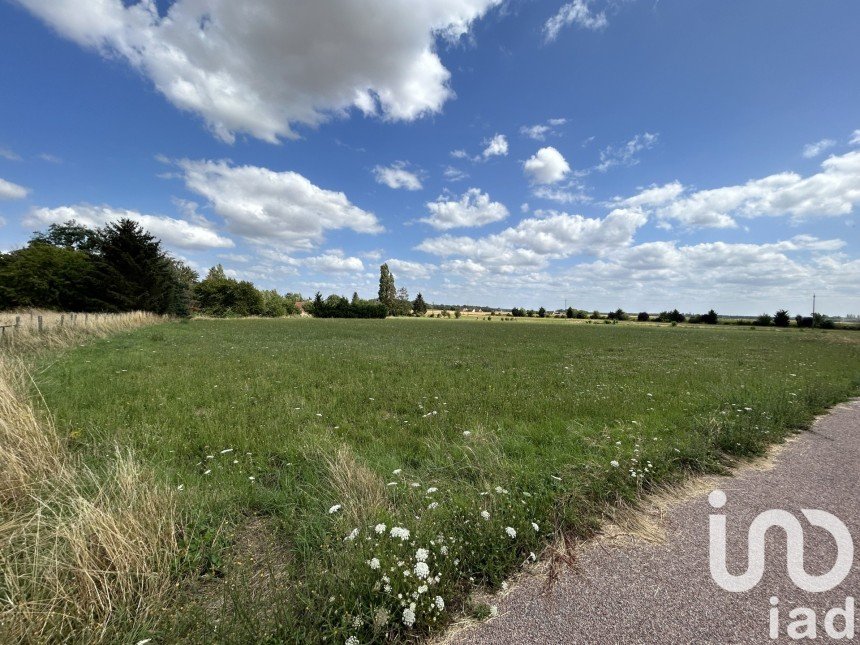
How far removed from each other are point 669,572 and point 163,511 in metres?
4.25

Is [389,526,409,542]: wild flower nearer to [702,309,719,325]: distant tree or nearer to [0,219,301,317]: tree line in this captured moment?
[0,219,301,317]: tree line

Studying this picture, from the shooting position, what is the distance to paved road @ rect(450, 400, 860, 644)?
222cm

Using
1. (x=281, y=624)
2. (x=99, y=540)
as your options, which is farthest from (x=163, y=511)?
(x=281, y=624)

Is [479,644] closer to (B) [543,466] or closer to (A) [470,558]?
(A) [470,558]

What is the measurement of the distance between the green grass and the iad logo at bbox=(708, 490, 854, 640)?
880mm

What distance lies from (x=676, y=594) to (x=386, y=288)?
100131 millimetres

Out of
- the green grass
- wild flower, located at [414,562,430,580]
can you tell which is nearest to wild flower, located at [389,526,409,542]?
the green grass

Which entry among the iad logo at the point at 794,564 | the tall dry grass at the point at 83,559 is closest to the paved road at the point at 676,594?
the iad logo at the point at 794,564

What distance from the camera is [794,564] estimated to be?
281 centimetres

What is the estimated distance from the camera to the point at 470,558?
279 cm

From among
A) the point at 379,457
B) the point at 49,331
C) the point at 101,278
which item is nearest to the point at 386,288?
the point at 101,278

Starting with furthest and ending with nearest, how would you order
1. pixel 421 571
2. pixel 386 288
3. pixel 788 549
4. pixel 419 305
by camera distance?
pixel 419 305
pixel 386 288
pixel 788 549
pixel 421 571

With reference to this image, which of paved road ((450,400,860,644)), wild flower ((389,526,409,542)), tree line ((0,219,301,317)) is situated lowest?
paved road ((450,400,860,644))

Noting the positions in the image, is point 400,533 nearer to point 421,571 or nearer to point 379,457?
point 421,571
